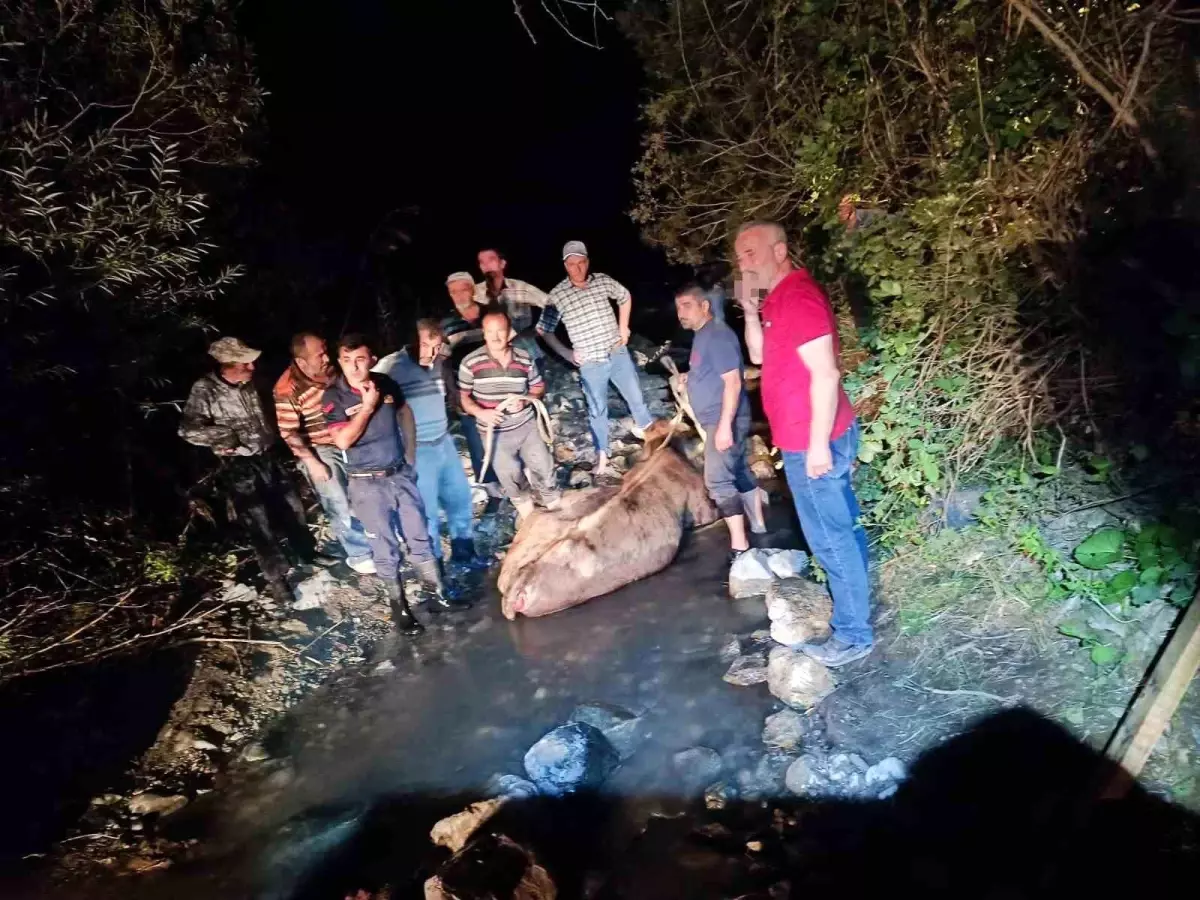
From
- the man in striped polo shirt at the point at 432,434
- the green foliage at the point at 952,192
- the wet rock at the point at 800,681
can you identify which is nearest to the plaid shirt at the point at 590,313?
the man in striped polo shirt at the point at 432,434

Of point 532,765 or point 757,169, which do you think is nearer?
point 532,765

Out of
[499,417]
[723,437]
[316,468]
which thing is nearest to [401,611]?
[316,468]

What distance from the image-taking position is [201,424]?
4.73 metres

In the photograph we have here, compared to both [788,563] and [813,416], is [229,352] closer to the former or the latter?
[813,416]

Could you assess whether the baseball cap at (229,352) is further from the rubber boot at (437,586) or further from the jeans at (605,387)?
the jeans at (605,387)

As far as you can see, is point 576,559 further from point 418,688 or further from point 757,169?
point 757,169

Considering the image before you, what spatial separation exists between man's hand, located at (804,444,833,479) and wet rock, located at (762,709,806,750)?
3.97 ft

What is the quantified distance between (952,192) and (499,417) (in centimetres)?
312

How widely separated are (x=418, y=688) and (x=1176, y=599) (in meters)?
3.81

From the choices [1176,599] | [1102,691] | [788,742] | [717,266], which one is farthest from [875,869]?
[717,266]

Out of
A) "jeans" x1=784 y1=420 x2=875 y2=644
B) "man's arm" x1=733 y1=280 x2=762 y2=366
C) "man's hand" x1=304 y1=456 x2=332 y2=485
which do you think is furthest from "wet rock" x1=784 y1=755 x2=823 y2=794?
"man's hand" x1=304 y1=456 x2=332 y2=485

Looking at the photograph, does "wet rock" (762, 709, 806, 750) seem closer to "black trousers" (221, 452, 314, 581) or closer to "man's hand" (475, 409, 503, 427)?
"man's hand" (475, 409, 503, 427)

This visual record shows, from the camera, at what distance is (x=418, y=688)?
4.36 metres

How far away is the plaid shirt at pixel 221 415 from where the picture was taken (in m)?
4.72
